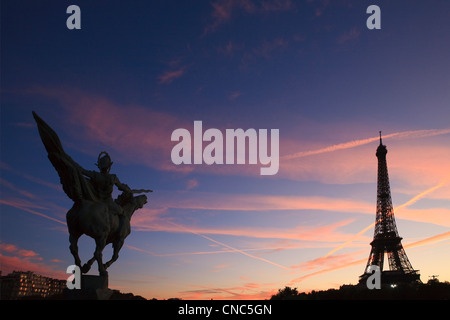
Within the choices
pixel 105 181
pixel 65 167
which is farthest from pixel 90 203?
pixel 65 167

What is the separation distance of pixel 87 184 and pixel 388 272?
213ft

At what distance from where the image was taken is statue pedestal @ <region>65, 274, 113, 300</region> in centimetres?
1152

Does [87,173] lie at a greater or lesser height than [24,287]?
greater

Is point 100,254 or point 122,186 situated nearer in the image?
point 100,254

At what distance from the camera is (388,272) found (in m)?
64.6

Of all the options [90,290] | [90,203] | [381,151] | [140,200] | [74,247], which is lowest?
[90,290]

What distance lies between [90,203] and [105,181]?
922 millimetres

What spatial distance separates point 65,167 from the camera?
1214cm

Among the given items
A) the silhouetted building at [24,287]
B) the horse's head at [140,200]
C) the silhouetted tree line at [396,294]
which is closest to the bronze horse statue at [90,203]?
the horse's head at [140,200]

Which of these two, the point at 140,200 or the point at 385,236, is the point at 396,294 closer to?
the point at 140,200

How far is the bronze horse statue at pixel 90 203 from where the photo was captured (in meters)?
11.8

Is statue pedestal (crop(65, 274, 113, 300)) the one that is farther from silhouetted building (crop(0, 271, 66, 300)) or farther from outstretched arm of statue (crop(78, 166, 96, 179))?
outstretched arm of statue (crop(78, 166, 96, 179))

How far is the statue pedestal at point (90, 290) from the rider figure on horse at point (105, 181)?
7.29ft
